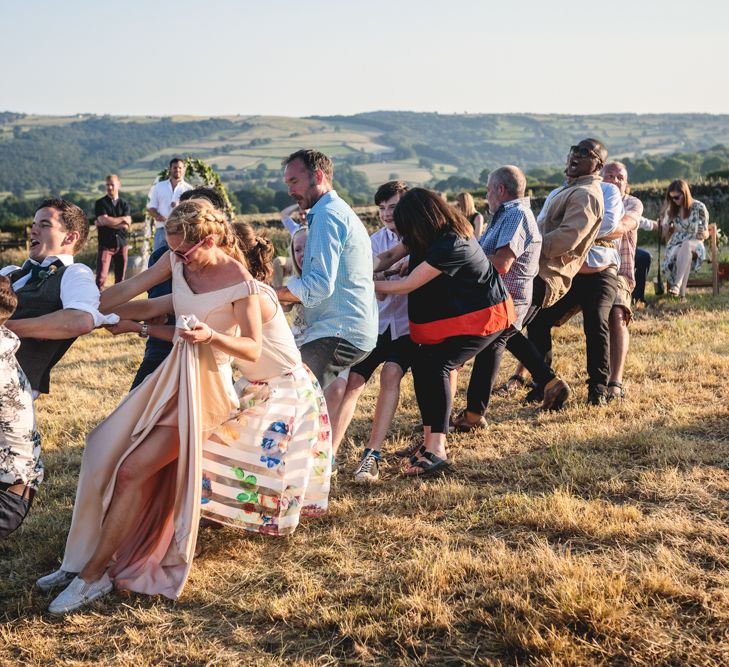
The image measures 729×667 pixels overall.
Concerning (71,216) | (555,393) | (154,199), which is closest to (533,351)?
(555,393)

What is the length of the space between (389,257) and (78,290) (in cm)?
263

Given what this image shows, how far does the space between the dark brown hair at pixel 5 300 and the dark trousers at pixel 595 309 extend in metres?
4.65

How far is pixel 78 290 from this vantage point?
4.36 m

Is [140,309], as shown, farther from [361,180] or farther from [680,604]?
[361,180]

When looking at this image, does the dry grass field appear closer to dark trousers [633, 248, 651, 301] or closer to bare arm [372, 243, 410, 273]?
bare arm [372, 243, 410, 273]

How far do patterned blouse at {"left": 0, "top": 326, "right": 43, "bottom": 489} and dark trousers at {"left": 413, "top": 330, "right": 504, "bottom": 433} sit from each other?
260 centimetres

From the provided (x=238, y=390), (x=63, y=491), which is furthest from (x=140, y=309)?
(x=63, y=491)

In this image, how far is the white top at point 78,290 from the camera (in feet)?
14.1

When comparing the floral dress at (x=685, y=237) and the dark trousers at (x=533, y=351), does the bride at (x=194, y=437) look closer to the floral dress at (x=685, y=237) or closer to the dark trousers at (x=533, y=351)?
the dark trousers at (x=533, y=351)

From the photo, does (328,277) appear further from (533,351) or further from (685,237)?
(685,237)

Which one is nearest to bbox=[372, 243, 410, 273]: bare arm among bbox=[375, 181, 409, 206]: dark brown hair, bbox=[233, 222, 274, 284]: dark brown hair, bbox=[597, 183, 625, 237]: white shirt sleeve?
bbox=[375, 181, 409, 206]: dark brown hair

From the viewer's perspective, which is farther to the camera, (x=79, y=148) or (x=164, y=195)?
(x=79, y=148)

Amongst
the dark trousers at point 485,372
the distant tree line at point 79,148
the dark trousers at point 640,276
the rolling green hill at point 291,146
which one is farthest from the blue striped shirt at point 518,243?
the distant tree line at point 79,148

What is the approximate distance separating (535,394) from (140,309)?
154 inches
